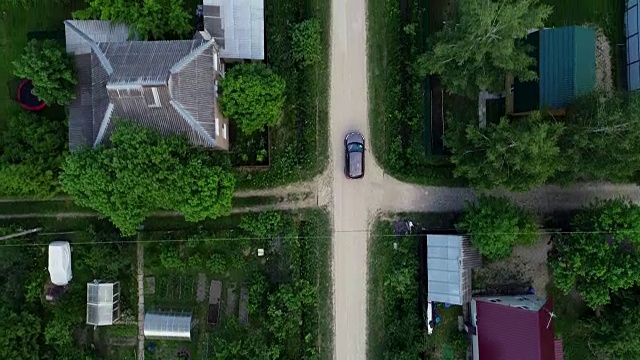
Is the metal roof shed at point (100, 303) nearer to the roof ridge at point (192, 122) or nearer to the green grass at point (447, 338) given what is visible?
the roof ridge at point (192, 122)

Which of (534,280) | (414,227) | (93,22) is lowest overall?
(534,280)

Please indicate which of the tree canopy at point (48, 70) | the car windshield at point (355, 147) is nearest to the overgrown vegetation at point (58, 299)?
the tree canopy at point (48, 70)

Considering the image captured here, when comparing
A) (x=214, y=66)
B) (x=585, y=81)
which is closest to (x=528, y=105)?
(x=585, y=81)

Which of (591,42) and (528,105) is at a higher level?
(591,42)

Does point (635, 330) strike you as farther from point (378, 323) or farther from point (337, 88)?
point (337, 88)

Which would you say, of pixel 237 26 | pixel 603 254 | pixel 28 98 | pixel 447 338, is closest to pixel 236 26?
pixel 237 26

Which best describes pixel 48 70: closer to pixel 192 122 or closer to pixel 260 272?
pixel 192 122
